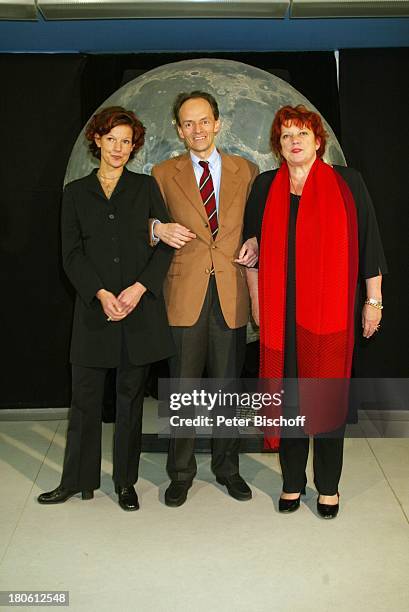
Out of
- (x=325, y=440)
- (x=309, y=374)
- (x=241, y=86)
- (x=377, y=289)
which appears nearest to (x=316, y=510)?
(x=325, y=440)

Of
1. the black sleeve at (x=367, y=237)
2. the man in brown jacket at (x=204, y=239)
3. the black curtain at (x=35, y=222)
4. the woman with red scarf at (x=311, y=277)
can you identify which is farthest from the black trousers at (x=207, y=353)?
the black curtain at (x=35, y=222)

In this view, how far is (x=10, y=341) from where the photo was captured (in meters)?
→ 4.56

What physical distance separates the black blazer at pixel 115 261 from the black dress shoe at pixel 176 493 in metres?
0.57

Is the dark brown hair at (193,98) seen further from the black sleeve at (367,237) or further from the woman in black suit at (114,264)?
the black sleeve at (367,237)

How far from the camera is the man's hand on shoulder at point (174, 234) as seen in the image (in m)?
3.17

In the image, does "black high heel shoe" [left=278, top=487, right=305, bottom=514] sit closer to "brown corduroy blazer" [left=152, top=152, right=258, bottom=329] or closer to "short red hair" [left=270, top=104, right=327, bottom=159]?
"brown corduroy blazer" [left=152, top=152, right=258, bottom=329]

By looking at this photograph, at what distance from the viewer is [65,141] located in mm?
4371

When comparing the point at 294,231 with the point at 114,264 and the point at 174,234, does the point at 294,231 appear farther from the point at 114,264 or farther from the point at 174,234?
the point at 114,264

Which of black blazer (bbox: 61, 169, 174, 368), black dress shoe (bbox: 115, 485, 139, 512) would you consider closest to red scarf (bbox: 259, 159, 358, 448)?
black blazer (bbox: 61, 169, 174, 368)

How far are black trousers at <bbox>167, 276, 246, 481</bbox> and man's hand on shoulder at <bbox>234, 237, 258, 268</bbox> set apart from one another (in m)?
0.14

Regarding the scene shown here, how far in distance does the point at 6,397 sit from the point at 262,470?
1.57m

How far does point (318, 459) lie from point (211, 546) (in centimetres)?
53

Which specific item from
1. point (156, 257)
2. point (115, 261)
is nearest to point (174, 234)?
point (156, 257)

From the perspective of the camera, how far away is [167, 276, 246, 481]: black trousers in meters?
3.29
